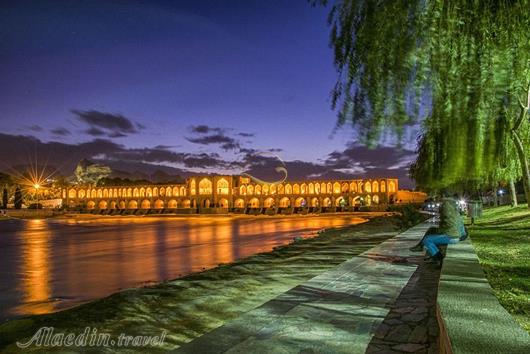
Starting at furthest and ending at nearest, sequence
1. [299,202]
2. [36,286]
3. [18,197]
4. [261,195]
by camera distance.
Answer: [18,197]
[261,195]
[299,202]
[36,286]

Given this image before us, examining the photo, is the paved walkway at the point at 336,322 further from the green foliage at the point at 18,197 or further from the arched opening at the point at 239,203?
the green foliage at the point at 18,197

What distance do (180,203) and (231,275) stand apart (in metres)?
94.2

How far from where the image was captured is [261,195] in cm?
10031

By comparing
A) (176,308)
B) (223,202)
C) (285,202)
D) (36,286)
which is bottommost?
(36,286)

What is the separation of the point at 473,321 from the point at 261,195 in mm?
96865

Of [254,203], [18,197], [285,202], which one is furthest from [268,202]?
[18,197]

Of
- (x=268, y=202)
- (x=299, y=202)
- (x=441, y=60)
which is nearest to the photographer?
(x=441, y=60)

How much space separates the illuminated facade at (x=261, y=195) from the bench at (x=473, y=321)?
279ft

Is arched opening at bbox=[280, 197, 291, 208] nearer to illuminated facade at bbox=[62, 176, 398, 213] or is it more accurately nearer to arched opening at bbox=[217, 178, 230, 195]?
illuminated facade at bbox=[62, 176, 398, 213]

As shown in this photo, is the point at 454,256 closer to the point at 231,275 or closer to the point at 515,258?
the point at 515,258

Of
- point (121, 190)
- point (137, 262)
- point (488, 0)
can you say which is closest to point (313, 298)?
point (488, 0)

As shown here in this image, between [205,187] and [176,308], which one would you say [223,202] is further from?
[176,308]

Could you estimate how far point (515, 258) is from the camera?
8367mm

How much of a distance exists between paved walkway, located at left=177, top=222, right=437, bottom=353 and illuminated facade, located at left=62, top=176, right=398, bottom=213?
8325cm
